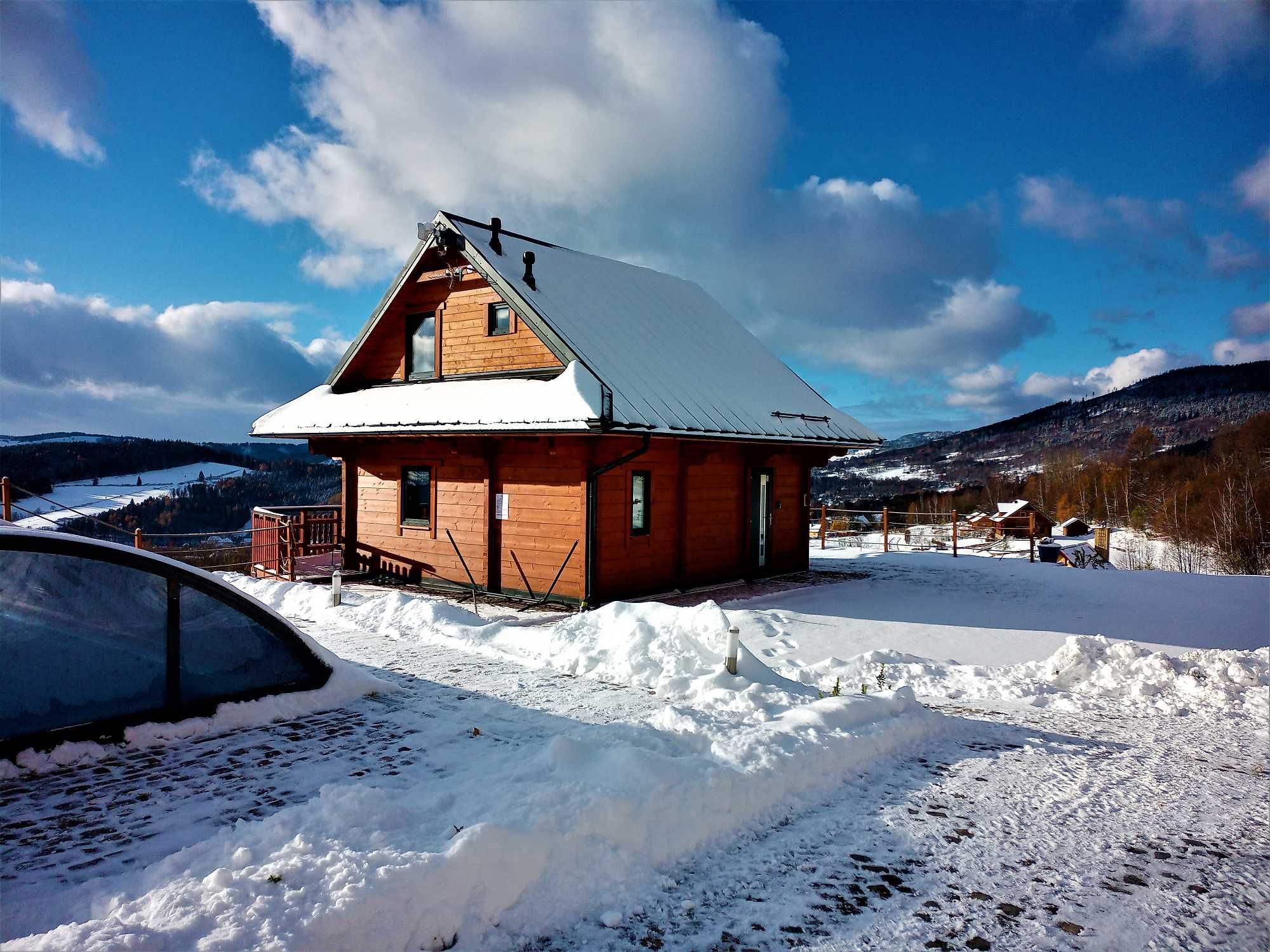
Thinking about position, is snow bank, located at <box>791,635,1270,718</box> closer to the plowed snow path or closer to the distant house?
the plowed snow path

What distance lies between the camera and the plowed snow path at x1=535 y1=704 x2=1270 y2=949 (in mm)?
3475

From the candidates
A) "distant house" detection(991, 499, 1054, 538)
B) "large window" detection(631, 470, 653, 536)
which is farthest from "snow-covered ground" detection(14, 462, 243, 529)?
"distant house" detection(991, 499, 1054, 538)

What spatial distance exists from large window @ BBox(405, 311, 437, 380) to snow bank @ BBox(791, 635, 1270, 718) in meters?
10.6

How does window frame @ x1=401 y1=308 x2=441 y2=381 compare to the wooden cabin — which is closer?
the wooden cabin

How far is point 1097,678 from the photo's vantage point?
26.6 feet

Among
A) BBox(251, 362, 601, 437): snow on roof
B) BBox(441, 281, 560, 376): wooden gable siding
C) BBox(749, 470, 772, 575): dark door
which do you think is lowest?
BBox(749, 470, 772, 575): dark door

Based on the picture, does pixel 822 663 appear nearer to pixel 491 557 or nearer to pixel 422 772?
pixel 422 772

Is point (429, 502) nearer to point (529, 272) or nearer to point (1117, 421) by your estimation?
point (529, 272)

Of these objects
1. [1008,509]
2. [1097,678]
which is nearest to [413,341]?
[1097,678]

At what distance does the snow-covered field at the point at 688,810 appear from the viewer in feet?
11.1

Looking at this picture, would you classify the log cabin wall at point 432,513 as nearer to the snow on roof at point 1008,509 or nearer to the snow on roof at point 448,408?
the snow on roof at point 448,408

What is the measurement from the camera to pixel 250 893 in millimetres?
3219

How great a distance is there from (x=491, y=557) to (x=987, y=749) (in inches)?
363

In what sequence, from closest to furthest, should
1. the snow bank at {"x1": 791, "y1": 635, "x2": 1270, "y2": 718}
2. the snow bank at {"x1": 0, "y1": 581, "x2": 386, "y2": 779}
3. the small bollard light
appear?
the snow bank at {"x1": 0, "y1": 581, "x2": 386, "y2": 779}, the small bollard light, the snow bank at {"x1": 791, "y1": 635, "x2": 1270, "y2": 718}
